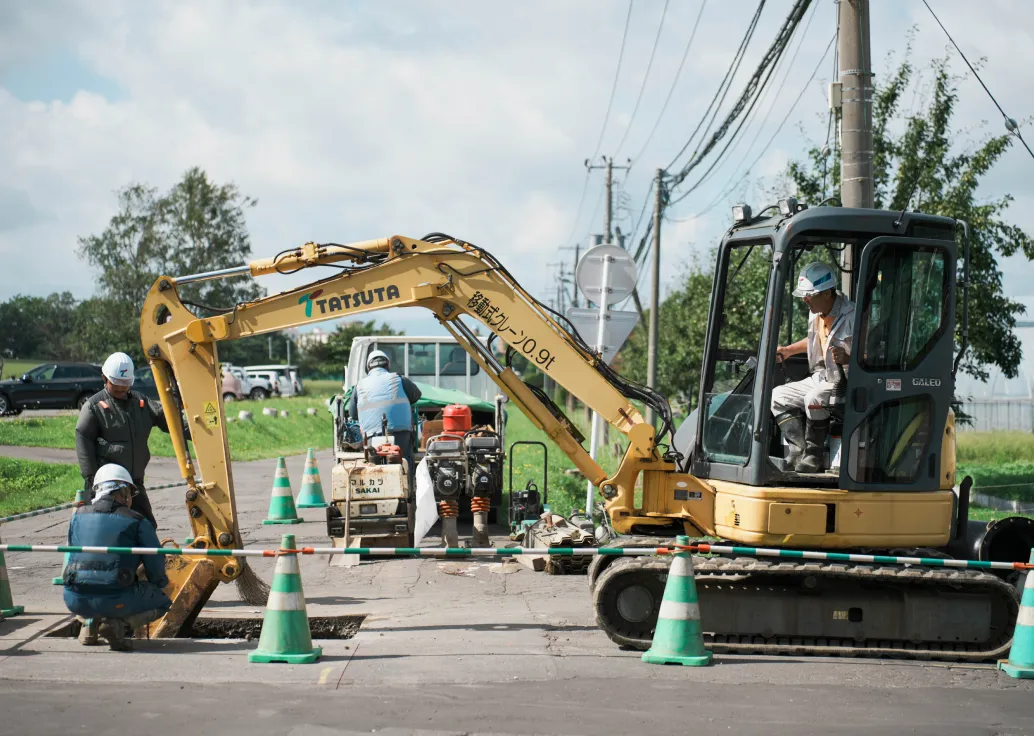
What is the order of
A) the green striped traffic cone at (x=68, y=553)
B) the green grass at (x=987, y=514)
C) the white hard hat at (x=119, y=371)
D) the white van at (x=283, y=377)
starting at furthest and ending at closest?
the white van at (x=283, y=377), the green grass at (x=987, y=514), the white hard hat at (x=119, y=371), the green striped traffic cone at (x=68, y=553)

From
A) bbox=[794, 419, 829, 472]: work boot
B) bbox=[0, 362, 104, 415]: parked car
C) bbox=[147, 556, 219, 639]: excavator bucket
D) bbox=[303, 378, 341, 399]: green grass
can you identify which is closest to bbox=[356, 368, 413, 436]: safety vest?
bbox=[147, 556, 219, 639]: excavator bucket

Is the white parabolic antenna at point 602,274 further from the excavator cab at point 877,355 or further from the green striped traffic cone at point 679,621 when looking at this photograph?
the green striped traffic cone at point 679,621

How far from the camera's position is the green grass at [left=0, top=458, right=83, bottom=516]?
51.8 ft

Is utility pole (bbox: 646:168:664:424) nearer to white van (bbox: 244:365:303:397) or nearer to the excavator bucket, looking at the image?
the excavator bucket

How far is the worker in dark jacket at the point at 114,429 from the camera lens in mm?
9164

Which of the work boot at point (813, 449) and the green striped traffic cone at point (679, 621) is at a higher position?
the work boot at point (813, 449)

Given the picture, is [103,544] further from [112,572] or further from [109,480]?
[109,480]

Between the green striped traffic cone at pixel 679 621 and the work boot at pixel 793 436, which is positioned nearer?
the green striped traffic cone at pixel 679 621


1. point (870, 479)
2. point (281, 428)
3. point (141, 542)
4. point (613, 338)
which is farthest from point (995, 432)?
point (141, 542)

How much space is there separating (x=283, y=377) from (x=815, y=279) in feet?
177

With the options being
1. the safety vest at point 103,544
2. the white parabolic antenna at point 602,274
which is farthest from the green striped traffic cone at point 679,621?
the white parabolic antenna at point 602,274

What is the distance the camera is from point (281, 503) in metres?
15.2

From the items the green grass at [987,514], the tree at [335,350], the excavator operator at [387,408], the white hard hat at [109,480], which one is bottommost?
the green grass at [987,514]

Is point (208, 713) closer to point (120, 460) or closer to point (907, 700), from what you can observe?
point (120, 460)
